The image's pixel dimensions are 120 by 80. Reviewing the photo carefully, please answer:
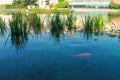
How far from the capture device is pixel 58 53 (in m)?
5.82

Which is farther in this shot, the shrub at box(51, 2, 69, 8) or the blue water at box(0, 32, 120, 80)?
the shrub at box(51, 2, 69, 8)

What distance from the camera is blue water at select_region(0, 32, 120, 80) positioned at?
169 inches

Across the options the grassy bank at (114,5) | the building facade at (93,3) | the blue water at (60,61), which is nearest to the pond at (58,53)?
the blue water at (60,61)

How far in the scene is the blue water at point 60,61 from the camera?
430 cm

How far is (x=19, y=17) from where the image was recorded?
7.91 meters

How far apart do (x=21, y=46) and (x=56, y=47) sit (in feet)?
2.79


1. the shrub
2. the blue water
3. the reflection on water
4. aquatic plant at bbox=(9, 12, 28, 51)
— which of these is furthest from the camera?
the shrub

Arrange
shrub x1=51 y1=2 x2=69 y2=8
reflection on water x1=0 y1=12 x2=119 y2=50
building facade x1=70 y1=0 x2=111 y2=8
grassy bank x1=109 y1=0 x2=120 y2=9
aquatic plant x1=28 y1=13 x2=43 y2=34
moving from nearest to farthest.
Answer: reflection on water x1=0 y1=12 x2=119 y2=50
aquatic plant x1=28 y1=13 x2=43 y2=34
grassy bank x1=109 y1=0 x2=120 y2=9
building facade x1=70 y1=0 x2=111 y2=8
shrub x1=51 y1=2 x2=69 y2=8

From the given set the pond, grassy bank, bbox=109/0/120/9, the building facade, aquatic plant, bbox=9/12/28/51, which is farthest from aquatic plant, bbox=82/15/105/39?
the building facade

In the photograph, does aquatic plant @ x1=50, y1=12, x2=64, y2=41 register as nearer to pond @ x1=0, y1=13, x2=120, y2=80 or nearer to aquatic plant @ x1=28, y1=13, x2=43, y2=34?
pond @ x1=0, y1=13, x2=120, y2=80

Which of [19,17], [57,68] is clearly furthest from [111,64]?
[19,17]

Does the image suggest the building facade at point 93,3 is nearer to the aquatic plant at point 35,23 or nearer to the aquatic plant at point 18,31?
the aquatic plant at point 35,23

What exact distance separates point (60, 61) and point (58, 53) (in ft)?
2.18

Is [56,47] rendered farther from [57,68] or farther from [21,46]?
[57,68]
